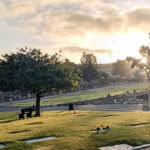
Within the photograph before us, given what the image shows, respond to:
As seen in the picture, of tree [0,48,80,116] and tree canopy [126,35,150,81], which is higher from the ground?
tree canopy [126,35,150,81]

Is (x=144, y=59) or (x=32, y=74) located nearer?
(x=32, y=74)

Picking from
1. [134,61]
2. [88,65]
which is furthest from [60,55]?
[88,65]

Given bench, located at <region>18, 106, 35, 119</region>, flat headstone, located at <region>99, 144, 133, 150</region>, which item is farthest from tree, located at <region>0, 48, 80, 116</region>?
flat headstone, located at <region>99, 144, 133, 150</region>

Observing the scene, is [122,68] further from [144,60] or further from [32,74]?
[32,74]

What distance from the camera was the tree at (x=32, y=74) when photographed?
24656 mm

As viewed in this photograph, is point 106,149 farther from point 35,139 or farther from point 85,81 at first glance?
point 85,81

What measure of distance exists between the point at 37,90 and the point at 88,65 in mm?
70514

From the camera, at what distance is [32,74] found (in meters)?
25.1

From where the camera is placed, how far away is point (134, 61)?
6306cm

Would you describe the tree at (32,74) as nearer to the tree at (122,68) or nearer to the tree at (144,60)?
the tree at (144,60)

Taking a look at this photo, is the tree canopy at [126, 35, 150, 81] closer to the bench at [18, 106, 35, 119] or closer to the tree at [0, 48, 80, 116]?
the tree at [0, 48, 80, 116]

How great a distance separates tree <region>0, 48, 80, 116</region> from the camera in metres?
24.7

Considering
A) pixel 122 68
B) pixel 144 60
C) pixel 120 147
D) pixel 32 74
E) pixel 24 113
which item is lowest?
pixel 120 147

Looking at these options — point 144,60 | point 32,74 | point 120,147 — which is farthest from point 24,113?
point 144,60
